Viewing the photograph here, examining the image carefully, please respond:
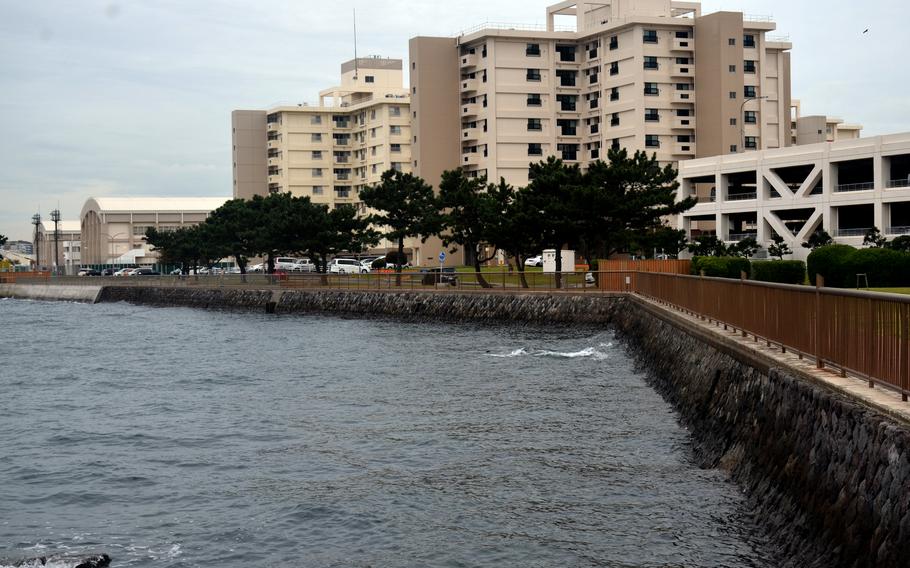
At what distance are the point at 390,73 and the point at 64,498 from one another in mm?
141738

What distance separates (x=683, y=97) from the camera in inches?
4451

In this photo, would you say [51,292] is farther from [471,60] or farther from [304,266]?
[471,60]

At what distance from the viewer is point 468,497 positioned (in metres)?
16.1

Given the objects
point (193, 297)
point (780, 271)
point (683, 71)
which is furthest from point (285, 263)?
point (780, 271)

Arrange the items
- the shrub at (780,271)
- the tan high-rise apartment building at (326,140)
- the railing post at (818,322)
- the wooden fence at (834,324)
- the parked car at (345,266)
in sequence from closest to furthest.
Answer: the wooden fence at (834,324) → the railing post at (818,322) → the shrub at (780,271) → the parked car at (345,266) → the tan high-rise apartment building at (326,140)

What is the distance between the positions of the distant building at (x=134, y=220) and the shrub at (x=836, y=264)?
144 meters

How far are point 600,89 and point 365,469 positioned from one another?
104m

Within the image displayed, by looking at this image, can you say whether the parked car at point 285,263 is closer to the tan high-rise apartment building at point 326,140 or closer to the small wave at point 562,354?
the tan high-rise apartment building at point 326,140

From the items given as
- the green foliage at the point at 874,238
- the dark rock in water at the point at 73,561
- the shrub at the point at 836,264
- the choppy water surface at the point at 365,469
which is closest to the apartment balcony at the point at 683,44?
the green foliage at the point at 874,238

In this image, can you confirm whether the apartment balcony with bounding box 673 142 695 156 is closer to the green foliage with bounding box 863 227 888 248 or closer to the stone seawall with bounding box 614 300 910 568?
the green foliage with bounding box 863 227 888 248

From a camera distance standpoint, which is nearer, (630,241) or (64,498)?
(64,498)

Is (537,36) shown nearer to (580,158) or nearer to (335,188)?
(580,158)

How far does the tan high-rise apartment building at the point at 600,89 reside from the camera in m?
112

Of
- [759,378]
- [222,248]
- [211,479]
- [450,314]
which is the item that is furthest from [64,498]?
[222,248]
